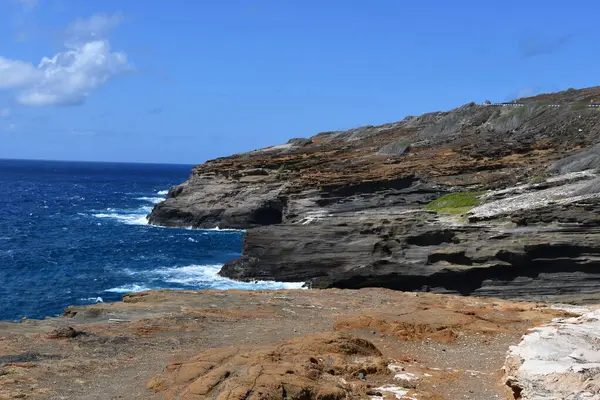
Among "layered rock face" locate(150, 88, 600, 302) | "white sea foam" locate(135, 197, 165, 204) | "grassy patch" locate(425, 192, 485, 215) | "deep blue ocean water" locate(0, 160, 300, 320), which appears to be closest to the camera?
"layered rock face" locate(150, 88, 600, 302)

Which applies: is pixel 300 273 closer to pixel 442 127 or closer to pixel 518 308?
pixel 518 308

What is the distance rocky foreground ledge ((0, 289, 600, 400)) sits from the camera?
1413 cm

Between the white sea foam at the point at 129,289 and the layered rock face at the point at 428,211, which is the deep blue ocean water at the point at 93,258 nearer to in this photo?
the white sea foam at the point at 129,289

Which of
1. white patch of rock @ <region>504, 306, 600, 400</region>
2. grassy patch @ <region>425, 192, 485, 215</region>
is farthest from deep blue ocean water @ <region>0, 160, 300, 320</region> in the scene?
white patch of rock @ <region>504, 306, 600, 400</region>

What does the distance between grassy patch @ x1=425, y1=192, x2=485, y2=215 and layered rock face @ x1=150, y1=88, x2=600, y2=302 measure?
3.50 ft

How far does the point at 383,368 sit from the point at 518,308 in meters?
12.5

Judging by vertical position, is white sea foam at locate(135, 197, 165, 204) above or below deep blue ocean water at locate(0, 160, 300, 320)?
above

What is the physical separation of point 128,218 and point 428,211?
172ft

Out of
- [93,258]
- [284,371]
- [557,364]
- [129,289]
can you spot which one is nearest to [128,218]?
[93,258]

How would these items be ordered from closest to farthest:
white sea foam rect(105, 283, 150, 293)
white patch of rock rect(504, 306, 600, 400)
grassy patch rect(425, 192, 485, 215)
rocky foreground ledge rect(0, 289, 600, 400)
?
white patch of rock rect(504, 306, 600, 400), rocky foreground ledge rect(0, 289, 600, 400), white sea foam rect(105, 283, 150, 293), grassy patch rect(425, 192, 485, 215)

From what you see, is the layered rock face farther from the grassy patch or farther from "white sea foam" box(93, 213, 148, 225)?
"white sea foam" box(93, 213, 148, 225)

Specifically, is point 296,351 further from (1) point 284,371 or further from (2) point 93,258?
(2) point 93,258

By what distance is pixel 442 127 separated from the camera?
281 feet

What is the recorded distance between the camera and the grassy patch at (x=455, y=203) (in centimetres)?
4677
